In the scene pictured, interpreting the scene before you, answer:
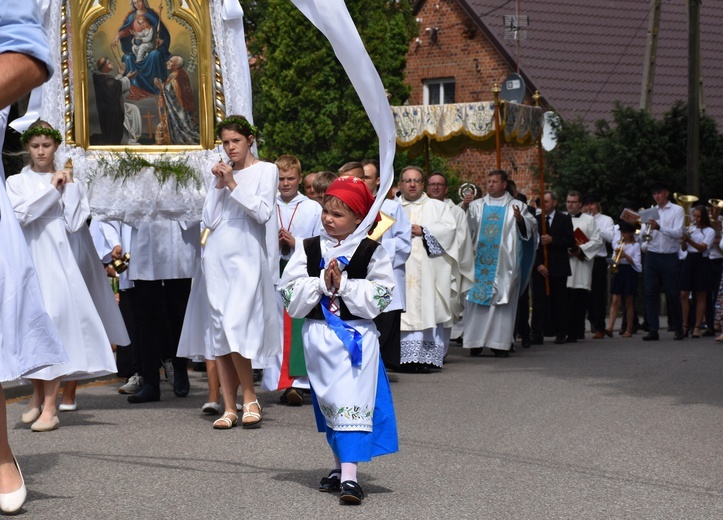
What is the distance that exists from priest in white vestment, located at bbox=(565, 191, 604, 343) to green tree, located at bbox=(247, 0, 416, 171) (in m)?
16.2

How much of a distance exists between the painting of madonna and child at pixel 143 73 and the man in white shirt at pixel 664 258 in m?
9.71

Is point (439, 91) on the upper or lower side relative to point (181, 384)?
upper

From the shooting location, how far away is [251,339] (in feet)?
29.9

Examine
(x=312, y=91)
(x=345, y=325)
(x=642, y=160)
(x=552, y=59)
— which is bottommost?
(x=345, y=325)

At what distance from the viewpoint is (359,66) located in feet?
21.0

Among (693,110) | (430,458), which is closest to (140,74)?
(430,458)

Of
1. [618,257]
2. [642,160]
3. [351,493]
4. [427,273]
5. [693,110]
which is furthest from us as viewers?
[642,160]

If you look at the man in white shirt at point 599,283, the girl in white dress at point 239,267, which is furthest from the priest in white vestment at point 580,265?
the girl in white dress at point 239,267

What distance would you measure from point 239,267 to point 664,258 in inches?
430

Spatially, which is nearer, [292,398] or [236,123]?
[236,123]

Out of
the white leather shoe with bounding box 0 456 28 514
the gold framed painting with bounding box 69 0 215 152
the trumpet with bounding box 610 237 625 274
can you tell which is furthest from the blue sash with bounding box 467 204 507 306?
the white leather shoe with bounding box 0 456 28 514

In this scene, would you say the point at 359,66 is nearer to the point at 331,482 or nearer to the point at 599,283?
the point at 331,482

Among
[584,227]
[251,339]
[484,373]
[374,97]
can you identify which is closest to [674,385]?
[484,373]

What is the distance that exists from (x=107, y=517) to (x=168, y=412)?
12.9 feet
